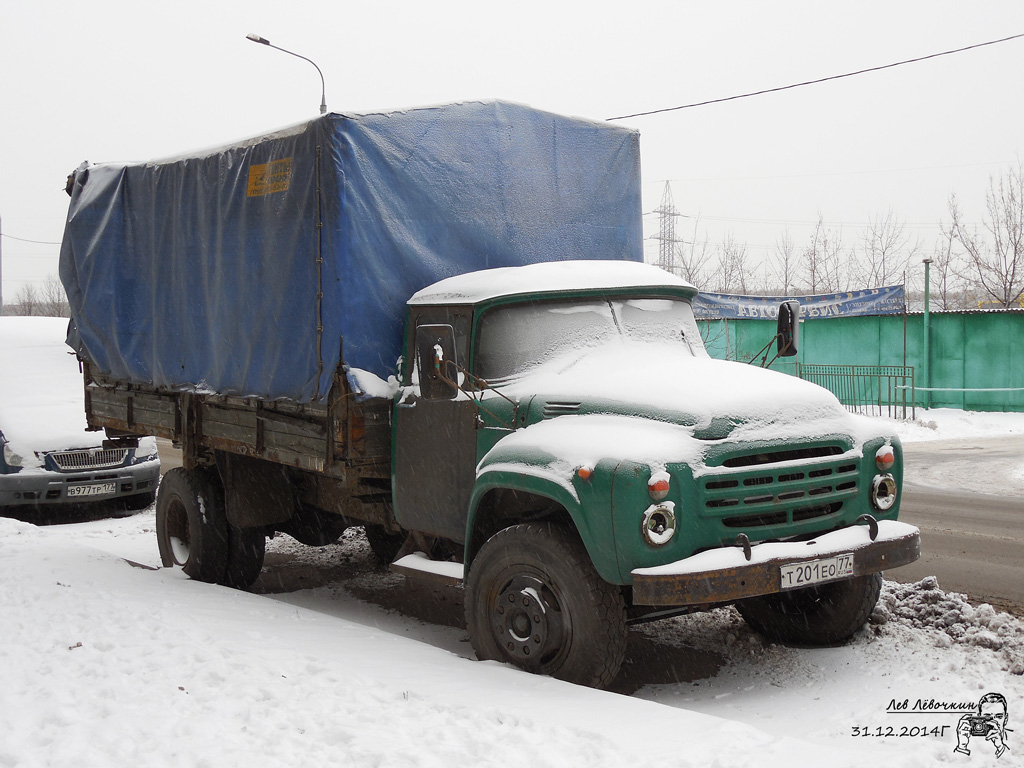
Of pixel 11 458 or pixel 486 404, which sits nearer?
pixel 486 404

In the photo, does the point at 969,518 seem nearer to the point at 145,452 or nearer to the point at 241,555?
the point at 241,555

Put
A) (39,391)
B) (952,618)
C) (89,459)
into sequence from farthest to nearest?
(39,391) → (89,459) → (952,618)

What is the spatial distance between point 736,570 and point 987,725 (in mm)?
1244

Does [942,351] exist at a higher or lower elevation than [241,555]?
higher

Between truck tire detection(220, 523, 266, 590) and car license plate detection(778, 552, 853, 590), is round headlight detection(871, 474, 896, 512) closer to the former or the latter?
car license plate detection(778, 552, 853, 590)

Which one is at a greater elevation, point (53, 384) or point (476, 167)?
point (476, 167)

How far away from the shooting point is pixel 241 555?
318 inches

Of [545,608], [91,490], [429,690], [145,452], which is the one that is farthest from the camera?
[145,452]

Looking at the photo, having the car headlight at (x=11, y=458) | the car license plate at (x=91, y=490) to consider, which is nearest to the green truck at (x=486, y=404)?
the car license plate at (x=91, y=490)

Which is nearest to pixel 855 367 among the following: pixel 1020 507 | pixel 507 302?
pixel 1020 507

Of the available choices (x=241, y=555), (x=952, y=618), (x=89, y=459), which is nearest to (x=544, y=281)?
(x=952, y=618)

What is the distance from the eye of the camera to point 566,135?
291 inches

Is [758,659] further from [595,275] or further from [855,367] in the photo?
[855,367]

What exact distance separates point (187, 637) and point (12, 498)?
6935 millimetres
